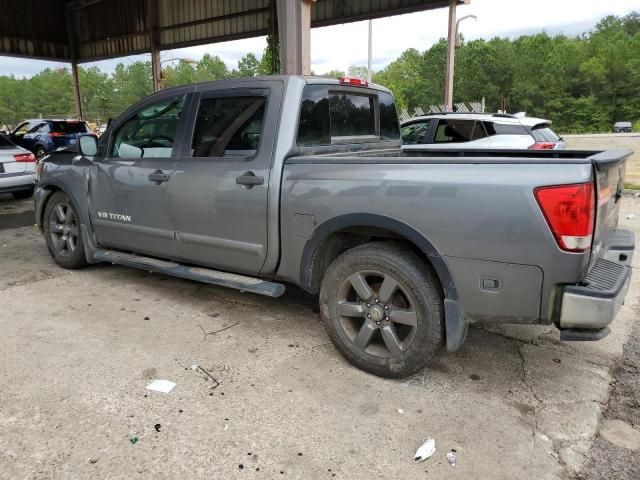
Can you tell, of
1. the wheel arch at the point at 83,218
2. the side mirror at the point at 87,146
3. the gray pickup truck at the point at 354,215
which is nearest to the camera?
the gray pickup truck at the point at 354,215

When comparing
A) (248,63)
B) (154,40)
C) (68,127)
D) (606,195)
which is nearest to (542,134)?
(606,195)

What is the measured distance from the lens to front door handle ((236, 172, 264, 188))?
3545mm

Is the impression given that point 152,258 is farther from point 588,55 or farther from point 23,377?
point 588,55

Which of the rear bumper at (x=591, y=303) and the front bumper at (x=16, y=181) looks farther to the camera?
the front bumper at (x=16, y=181)

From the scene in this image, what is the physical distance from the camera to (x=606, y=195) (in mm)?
2795

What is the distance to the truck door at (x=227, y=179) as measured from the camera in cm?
360

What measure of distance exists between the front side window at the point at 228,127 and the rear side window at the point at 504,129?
6094 millimetres

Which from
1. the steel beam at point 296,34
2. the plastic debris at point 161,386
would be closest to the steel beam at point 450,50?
the steel beam at point 296,34

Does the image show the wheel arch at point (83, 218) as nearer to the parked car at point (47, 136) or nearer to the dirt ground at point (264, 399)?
the dirt ground at point (264, 399)

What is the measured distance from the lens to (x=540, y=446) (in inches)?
101

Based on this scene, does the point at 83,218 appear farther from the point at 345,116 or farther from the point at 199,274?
the point at 345,116

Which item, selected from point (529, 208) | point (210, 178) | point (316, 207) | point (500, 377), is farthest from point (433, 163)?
point (210, 178)

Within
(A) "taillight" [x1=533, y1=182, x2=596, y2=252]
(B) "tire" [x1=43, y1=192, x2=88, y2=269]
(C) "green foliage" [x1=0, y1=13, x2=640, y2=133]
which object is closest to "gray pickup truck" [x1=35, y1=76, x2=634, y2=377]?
(A) "taillight" [x1=533, y1=182, x2=596, y2=252]

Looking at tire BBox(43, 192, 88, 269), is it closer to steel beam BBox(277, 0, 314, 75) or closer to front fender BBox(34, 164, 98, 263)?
front fender BBox(34, 164, 98, 263)
